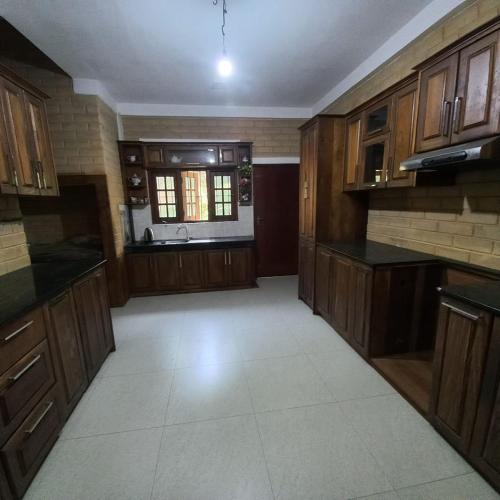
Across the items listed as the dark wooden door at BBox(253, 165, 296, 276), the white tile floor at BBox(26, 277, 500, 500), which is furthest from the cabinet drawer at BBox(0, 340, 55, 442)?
the dark wooden door at BBox(253, 165, 296, 276)

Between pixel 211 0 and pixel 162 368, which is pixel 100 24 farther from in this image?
pixel 162 368

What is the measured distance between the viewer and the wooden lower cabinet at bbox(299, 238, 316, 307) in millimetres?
3212

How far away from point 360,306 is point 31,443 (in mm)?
2383

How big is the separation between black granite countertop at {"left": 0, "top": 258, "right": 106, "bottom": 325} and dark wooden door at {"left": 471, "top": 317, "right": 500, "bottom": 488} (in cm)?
228

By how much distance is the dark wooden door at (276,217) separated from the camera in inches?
176

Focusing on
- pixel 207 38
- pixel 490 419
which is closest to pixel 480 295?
pixel 490 419

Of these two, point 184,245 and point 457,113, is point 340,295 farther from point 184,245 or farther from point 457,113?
point 184,245

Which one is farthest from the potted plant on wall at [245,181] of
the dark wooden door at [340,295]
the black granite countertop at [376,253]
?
the dark wooden door at [340,295]

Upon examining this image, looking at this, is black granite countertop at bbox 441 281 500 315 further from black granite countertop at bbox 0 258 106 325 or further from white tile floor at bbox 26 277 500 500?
black granite countertop at bbox 0 258 106 325

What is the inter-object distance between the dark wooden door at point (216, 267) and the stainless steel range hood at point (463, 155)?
282 centimetres

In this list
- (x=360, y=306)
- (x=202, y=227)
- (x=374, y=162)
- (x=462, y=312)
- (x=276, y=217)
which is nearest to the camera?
(x=462, y=312)

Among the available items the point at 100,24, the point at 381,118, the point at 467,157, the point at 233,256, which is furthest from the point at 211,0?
→ the point at 233,256

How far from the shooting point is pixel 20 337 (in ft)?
4.30

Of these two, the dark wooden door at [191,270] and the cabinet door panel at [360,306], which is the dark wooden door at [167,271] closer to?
the dark wooden door at [191,270]
